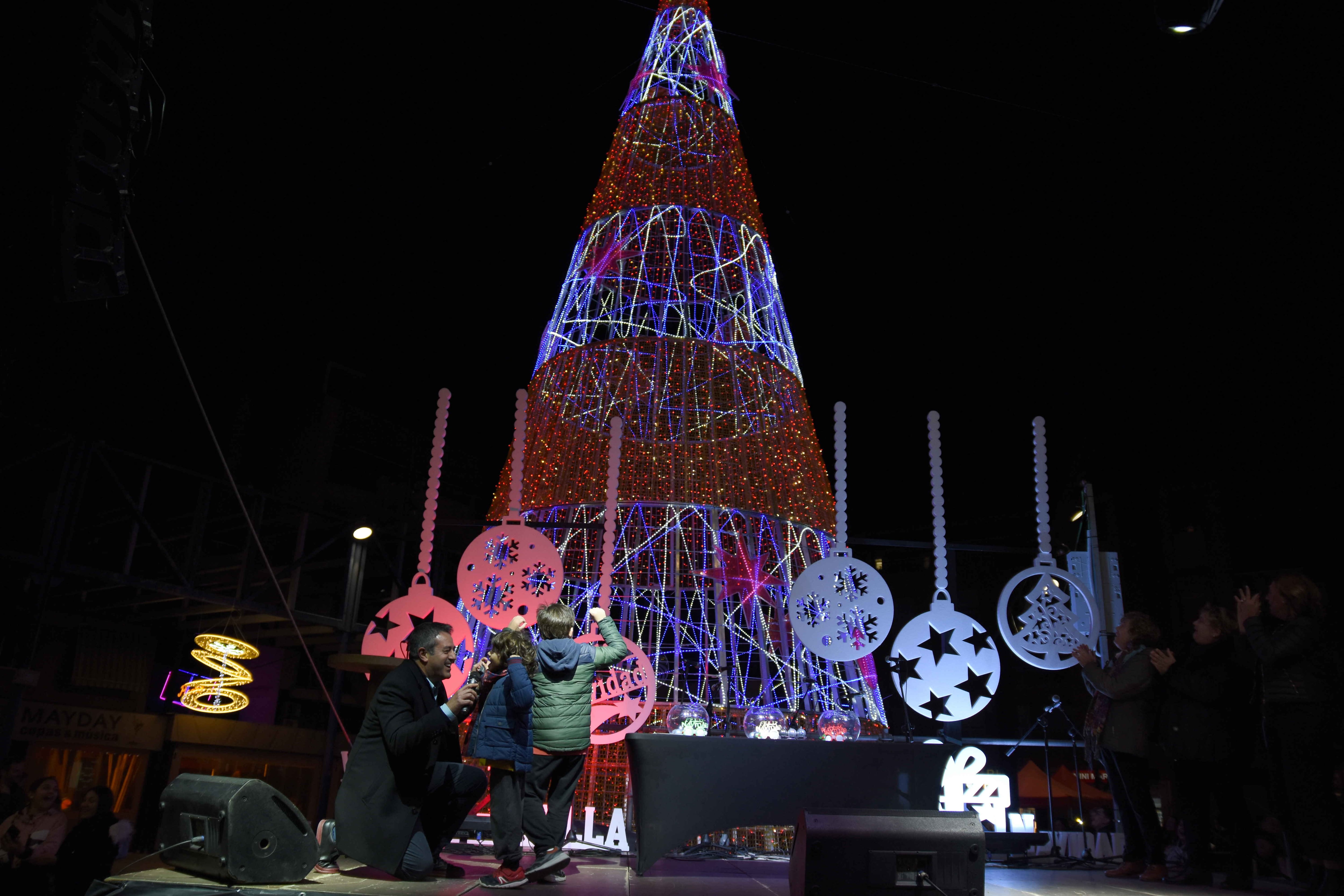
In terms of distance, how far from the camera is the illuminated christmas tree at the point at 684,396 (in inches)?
297

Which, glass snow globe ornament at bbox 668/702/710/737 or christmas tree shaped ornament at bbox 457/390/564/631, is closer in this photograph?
glass snow globe ornament at bbox 668/702/710/737

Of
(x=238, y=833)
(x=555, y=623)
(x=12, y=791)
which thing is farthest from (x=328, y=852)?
(x=12, y=791)

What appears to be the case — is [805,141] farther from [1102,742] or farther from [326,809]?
[326,809]

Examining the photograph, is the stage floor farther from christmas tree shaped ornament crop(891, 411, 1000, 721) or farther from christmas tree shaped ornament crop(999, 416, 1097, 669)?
christmas tree shaped ornament crop(999, 416, 1097, 669)

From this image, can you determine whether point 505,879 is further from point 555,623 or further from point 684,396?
point 684,396

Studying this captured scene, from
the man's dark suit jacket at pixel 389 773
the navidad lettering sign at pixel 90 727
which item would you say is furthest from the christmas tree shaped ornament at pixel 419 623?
the navidad lettering sign at pixel 90 727

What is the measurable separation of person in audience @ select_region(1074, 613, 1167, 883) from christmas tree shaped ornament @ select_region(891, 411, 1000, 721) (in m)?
0.89

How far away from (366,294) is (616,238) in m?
5.66

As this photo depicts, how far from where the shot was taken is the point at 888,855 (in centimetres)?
368

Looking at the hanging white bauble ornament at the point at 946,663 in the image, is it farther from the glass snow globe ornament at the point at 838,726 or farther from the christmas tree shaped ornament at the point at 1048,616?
the glass snow globe ornament at the point at 838,726

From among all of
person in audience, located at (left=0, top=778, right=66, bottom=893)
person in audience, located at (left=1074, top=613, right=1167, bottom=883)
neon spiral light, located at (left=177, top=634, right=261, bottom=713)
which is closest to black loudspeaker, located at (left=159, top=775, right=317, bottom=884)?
person in audience, located at (left=0, top=778, right=66, bottom=893)

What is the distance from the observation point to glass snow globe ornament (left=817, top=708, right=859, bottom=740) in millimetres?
5340

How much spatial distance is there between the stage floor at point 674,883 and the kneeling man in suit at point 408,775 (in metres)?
0.15

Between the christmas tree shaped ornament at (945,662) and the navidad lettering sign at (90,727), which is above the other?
the christmas tree shaped ornament at (945,662)
